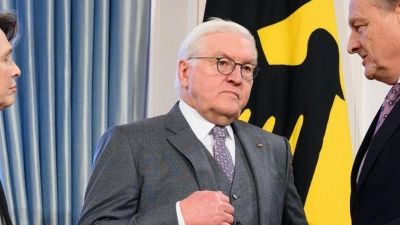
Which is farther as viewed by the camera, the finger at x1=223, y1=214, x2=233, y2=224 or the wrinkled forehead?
the wrinkled forehead

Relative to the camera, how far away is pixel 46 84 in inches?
124

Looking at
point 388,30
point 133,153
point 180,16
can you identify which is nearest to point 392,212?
point 388,30

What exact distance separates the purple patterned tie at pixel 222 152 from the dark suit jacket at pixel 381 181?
0.49 meters

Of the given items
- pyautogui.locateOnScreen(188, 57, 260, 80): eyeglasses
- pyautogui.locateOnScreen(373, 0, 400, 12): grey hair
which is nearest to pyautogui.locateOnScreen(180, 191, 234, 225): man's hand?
pyautogui.locateOnScreen(188, 57, 260, 80): eyeglasses

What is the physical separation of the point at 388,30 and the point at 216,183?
30.7 inches

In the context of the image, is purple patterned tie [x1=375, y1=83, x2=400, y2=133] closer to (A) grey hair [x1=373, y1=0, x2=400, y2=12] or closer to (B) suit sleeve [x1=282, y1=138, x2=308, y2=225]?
(A) grey hair [x1=373, y1=0, x2=400, y2=12]

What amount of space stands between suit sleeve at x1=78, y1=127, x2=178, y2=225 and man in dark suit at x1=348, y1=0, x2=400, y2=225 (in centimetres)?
63

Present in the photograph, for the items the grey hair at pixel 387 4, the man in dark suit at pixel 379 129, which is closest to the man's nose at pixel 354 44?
the man in dark suit at pixel 379 129

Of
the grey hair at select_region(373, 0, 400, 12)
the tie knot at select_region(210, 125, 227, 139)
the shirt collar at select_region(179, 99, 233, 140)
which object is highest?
the grey hair at select_region(373, 0, 400, 12)

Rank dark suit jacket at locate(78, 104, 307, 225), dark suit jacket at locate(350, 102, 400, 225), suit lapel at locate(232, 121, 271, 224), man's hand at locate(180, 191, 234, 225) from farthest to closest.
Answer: suit lapel at locate(232, 121, 271, 224), dark suit jacket at locate(78, 104, 307, 225), man's hand at locate(180, 191, 234, 225), dark suit jacket at locate(350, 102, 400, 225)

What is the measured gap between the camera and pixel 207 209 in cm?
233

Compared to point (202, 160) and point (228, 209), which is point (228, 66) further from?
point (228, 209)

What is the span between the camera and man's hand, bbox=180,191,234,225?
2.33 meters

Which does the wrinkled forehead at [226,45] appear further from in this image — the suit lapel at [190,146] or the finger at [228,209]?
the finger at [228,209]
